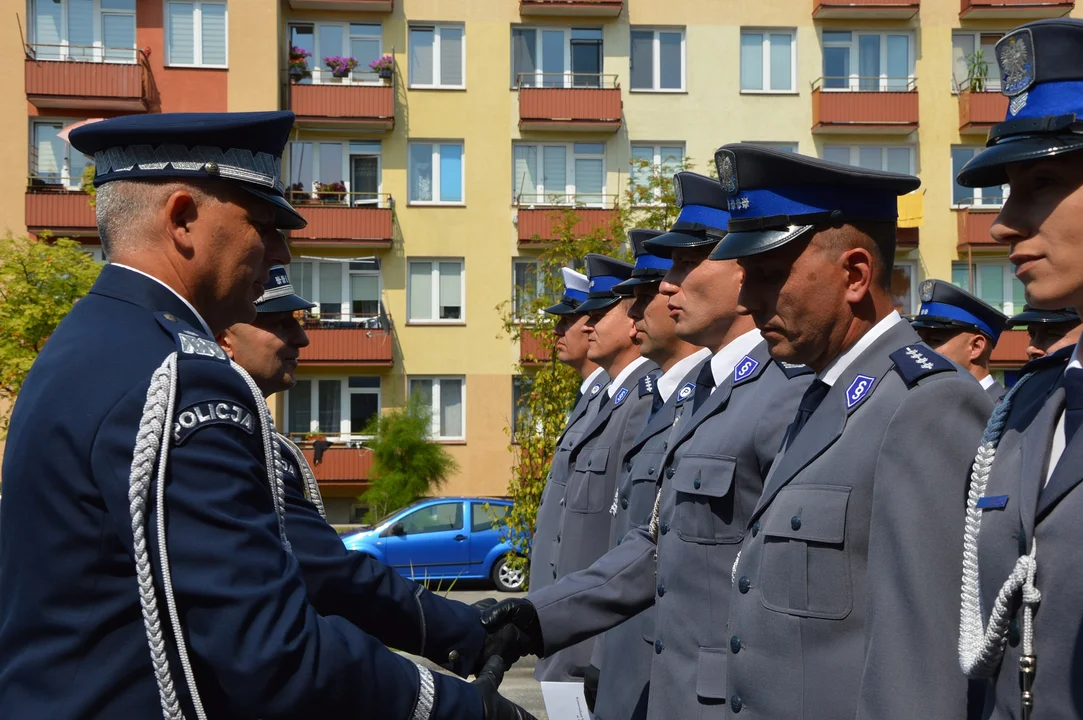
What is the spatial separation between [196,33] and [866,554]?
89.4 ft

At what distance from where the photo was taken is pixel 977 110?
2884 centimetres

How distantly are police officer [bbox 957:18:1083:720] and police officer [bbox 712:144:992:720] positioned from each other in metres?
0.19

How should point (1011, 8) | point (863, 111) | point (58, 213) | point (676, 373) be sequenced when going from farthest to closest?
point (1011, 8), point (863, 111), point (58, 213), point (676, 373)

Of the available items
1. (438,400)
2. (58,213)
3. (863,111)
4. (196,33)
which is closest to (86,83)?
(196,33)

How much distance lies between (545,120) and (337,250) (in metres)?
5.93

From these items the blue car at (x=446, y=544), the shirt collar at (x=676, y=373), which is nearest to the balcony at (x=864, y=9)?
the blue car at (x=446, y=544)

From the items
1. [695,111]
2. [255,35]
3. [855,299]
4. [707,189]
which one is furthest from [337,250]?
[855,299]

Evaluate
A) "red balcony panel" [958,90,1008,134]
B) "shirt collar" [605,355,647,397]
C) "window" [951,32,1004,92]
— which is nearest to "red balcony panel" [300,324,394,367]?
"red balcony panel" [958,90,1008,134]

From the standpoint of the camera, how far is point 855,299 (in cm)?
321

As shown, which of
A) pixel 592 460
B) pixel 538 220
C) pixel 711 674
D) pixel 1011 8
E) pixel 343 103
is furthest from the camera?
pixel 1011 8

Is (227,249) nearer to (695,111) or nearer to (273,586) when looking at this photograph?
(273,586)

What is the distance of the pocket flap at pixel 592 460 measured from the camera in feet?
20.8

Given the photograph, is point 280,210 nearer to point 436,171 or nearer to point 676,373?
point 676,373

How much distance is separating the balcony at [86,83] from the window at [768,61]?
14448 millimetres
